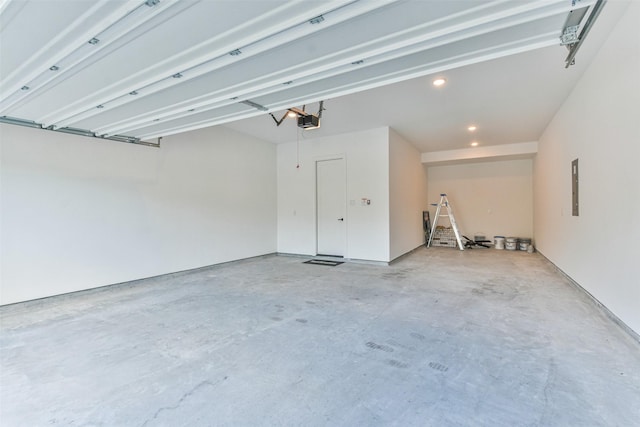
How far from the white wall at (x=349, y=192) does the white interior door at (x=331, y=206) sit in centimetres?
15

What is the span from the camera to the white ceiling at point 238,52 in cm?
154

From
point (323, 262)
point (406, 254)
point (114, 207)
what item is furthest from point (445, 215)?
point (114, 207)

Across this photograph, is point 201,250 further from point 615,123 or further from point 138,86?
point 615,123

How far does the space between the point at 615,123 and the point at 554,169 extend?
2.99 m

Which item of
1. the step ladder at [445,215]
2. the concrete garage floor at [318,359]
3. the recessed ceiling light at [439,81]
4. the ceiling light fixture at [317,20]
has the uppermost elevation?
the recessed ceiling light at [439,81]

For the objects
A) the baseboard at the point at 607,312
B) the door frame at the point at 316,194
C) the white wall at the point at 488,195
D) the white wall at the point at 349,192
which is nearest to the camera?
the baseboard at the point at 607,312

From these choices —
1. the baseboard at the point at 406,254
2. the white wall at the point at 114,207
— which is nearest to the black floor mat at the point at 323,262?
the baseboard at the point at 406,254

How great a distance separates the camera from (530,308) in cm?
335

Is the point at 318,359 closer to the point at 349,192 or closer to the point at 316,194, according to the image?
the point at 349,192

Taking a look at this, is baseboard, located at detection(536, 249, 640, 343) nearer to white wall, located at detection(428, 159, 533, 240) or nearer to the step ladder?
the step ladder

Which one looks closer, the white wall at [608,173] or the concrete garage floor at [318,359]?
the concrete garage floor at [318,359]

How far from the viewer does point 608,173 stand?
302 centimetres

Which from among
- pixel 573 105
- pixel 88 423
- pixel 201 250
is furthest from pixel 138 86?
pixel 573 105

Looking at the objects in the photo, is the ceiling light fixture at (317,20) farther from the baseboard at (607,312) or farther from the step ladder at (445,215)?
the step ladder at (445,215)
